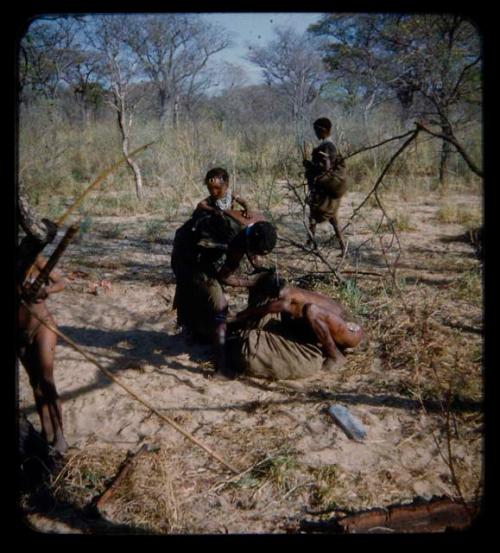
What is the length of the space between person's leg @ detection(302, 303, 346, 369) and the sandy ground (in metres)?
0.12

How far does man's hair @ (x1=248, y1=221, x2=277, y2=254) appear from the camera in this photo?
10.8 ft

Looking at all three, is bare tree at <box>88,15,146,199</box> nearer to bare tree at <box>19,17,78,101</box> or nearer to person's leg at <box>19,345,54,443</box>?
bare tree at <box>19,17,78,101</box>

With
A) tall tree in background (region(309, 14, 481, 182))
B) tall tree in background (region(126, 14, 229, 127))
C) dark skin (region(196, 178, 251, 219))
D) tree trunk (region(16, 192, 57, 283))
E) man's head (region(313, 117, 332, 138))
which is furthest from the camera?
tall tree in background (region(126, 14, 229, 127))

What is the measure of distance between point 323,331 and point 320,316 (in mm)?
115

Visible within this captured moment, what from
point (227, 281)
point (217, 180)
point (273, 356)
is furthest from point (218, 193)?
point (273, 356)

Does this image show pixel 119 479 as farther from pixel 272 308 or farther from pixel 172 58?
pixel 172 58

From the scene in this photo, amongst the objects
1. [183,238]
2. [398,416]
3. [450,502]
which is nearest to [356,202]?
[183,238]

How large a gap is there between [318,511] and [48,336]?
5.27ft

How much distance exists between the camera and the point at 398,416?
3.09 meters

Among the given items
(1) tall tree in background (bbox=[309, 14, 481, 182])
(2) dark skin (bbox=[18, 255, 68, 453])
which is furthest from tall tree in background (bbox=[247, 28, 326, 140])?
(2) dark skin (bbox=[18, 255, 68, 453])

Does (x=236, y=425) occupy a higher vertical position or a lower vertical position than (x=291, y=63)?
lower

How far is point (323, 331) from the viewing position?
350 cm

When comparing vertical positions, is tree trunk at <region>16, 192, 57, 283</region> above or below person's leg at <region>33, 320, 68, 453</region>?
above

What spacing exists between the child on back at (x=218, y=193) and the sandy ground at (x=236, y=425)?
3.34 ft
